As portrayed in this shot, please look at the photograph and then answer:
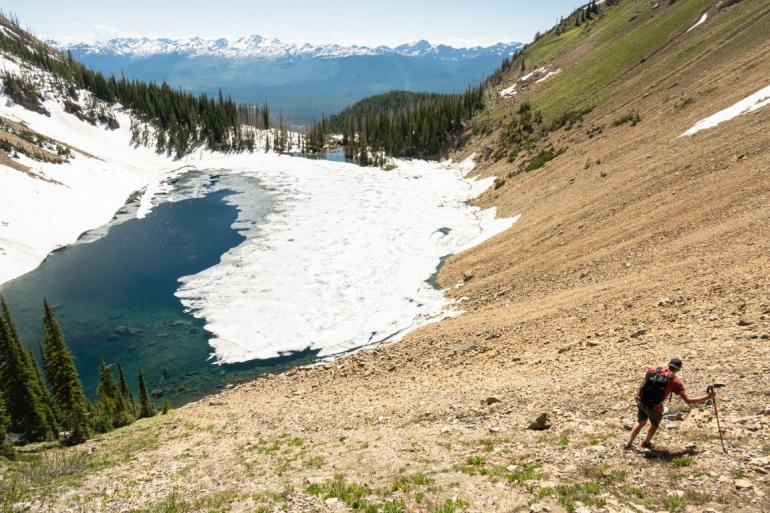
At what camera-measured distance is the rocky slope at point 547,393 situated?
1030 cm

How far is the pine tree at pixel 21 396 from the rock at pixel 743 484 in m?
32.7

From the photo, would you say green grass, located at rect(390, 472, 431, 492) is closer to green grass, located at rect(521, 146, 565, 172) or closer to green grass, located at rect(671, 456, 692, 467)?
green grass, located at rect(671, 456, 692, 467)

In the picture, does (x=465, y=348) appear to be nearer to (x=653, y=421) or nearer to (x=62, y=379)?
(x=653, y=421)

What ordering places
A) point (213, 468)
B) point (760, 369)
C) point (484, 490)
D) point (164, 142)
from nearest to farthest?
point (484, 490), point (760, 369), point (213, 468), point (164, 142)

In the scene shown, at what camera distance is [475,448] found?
13172mm

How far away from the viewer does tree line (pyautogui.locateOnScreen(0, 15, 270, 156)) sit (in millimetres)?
139875

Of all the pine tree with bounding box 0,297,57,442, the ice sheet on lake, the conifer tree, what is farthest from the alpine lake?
the pine tree with bounding box 0,297,57,442

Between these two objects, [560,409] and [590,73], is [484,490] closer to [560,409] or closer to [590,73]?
[560,409]

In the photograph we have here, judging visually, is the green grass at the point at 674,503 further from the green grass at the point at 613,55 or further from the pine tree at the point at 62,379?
the green grass at the point at 613,55

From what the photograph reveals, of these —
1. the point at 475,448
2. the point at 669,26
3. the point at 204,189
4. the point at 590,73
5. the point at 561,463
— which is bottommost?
the point at 475,448

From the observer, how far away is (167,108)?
147 meters

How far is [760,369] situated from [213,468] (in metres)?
18.0

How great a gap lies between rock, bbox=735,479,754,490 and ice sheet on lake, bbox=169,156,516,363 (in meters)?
23.9

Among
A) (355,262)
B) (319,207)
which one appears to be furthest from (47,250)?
(355,262)
